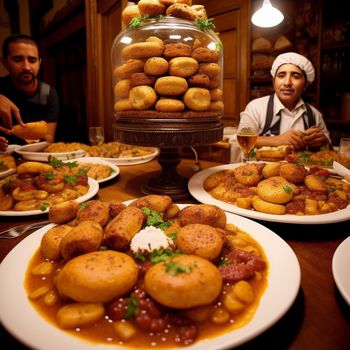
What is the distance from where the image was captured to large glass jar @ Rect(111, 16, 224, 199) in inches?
61.4

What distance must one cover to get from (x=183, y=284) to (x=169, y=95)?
110 cm

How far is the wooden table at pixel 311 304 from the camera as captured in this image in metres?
0.70

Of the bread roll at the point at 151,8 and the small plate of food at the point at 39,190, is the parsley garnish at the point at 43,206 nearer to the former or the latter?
the small plate of food at the point at 39,190

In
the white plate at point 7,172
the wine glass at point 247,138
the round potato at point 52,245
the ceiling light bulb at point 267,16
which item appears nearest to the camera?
the round potato at point 52,245

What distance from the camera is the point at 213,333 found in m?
0.66

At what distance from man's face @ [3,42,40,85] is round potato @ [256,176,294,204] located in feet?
14.6

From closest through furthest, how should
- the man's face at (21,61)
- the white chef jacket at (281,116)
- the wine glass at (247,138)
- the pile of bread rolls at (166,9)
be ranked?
the pile of bread rolls at (166,9) → the wine glass at (247,138) → the white chef jacket at (281,116) → the man's face at (21,61)

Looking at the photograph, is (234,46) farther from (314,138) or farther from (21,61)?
(21,61)

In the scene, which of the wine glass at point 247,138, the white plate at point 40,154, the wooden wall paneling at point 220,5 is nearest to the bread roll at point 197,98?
the wine glass at point 247,138

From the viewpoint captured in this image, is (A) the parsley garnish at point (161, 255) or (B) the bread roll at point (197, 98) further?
(B) the bread roll at point (197, 98)

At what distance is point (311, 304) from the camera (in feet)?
2.76

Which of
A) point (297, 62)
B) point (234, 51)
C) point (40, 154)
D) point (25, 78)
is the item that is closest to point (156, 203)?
point (40, 154)

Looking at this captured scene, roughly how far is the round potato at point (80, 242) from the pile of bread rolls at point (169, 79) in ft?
2.73

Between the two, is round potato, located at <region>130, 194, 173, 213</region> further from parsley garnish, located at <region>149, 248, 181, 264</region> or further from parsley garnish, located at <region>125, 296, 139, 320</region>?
parsley garnish, located at <region>125, 296, 139, 320</region>
